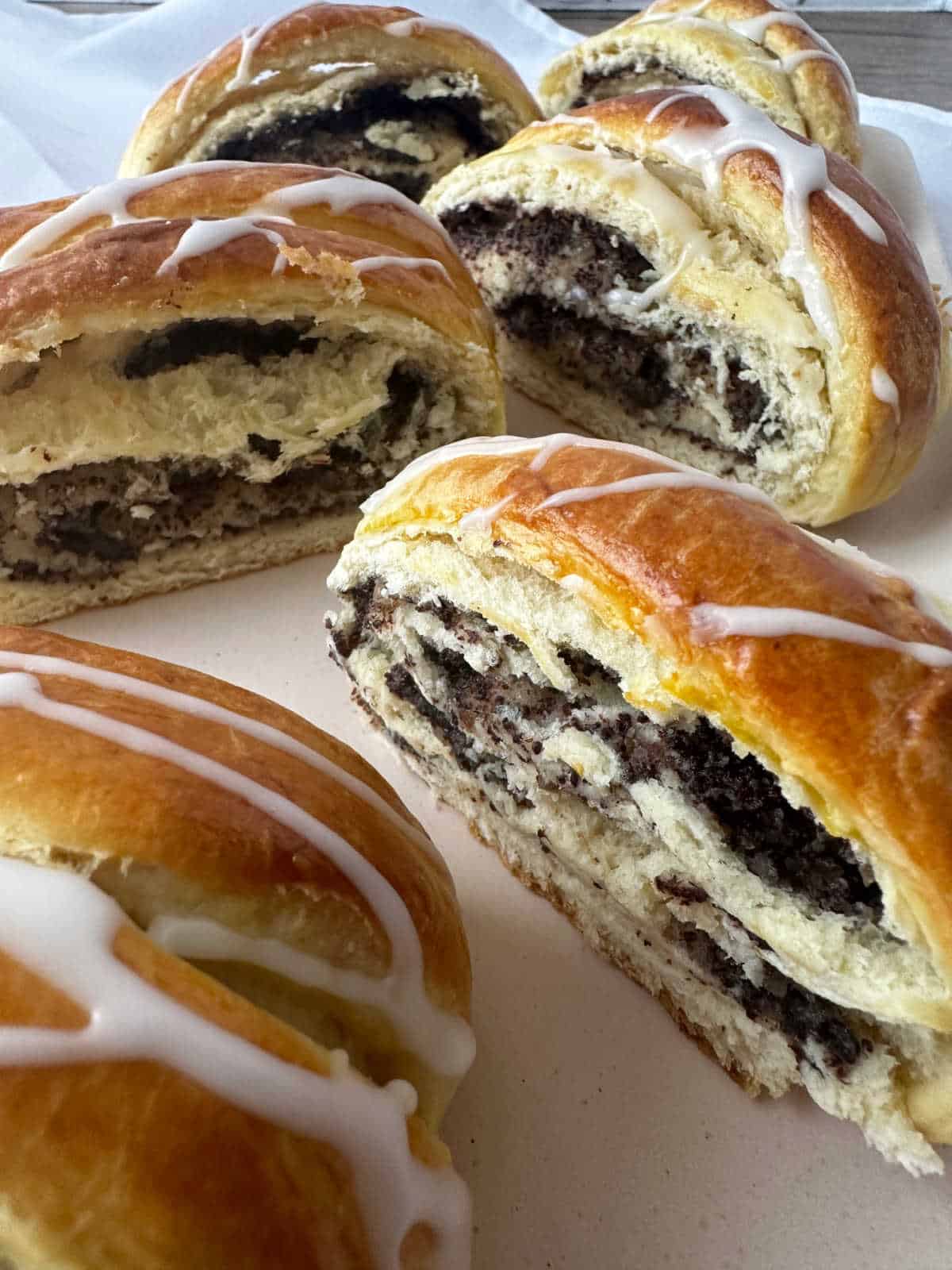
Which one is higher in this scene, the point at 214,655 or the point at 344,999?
the point at 344,999

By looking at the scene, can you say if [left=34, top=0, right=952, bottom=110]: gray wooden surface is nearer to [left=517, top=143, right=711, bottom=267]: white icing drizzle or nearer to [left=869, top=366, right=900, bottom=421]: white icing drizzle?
[left=517, top=143, right=711, bottom=267]: white icing drizzle

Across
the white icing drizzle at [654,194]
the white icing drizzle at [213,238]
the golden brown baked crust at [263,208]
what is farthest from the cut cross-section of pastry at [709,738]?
the white icing drizzle at [654,194]

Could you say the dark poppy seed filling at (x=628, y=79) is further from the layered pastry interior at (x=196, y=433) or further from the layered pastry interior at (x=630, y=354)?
the layered pastry interior at (x=196, y=433)

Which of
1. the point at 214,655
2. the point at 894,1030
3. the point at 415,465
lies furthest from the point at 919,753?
the point at 214,655

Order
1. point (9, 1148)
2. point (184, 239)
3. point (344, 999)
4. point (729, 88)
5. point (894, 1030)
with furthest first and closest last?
point (729, 88) < point (184, 239) < point (894, 1030) < point (344, 999) < point (9, 1148)

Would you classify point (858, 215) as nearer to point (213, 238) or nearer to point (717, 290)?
point (717, 290)

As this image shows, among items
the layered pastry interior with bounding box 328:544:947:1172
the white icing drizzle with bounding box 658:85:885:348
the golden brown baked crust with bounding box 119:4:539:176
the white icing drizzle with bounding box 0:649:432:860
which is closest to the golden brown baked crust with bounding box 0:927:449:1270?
the white icing drizzle with bounding box 0:649:432:860

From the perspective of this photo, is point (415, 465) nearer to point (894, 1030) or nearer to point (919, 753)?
point (919, 753)

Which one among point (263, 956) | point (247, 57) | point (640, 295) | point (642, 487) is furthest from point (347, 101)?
point (263, 956)
